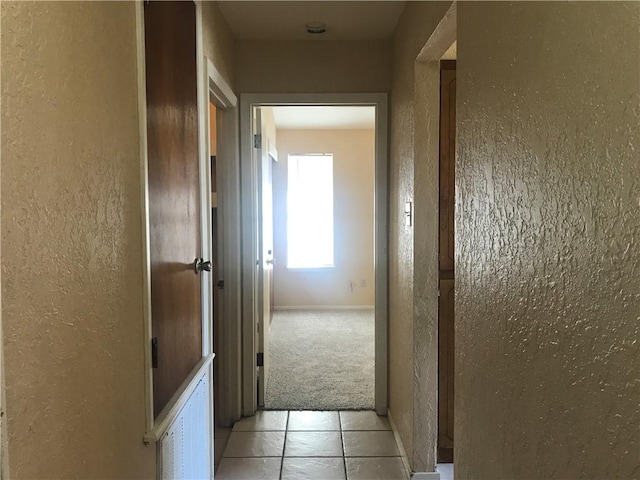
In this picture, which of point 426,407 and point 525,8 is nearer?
point 525,8

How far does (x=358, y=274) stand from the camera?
6613mm

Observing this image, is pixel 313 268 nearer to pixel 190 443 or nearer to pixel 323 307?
pixel 323 307

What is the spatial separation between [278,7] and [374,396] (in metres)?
2.48

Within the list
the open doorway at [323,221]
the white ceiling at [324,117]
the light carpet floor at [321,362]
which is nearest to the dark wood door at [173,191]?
the light carpet floor at [321,362]

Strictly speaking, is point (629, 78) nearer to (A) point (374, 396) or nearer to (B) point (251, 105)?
(B) point (251, 105)

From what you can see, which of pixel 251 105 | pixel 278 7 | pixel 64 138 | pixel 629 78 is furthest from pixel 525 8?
pixel 251 105

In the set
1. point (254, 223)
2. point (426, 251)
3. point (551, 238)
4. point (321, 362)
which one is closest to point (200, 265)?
point (426, 251)

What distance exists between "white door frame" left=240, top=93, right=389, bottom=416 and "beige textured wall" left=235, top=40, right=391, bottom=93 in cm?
6

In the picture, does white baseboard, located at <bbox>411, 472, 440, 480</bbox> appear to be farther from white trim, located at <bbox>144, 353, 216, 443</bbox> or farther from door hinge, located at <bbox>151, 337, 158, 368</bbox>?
door hinge, located at <bbox>151, 337, 158, 368</bbox>

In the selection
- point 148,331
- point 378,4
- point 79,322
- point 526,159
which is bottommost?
point 148,331

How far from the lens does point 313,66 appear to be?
3117 mm

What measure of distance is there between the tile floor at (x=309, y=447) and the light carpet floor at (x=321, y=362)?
18 cm

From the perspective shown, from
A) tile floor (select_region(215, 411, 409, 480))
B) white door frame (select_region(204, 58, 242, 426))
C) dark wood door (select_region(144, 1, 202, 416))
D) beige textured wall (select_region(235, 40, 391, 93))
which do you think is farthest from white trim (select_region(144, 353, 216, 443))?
beige textured wall (select_region(235, 40, 391, 93))

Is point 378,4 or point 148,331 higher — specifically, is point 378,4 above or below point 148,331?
above
